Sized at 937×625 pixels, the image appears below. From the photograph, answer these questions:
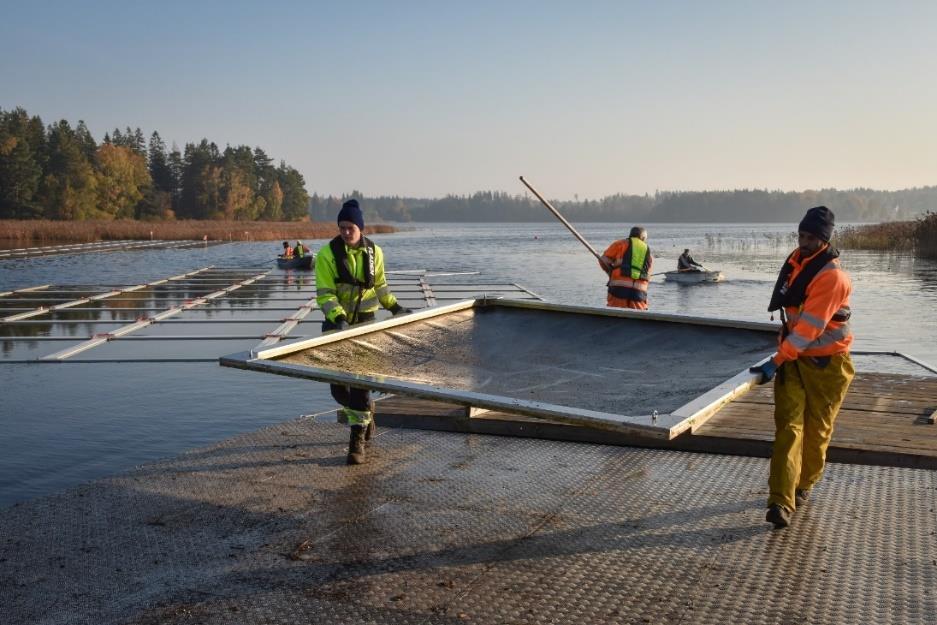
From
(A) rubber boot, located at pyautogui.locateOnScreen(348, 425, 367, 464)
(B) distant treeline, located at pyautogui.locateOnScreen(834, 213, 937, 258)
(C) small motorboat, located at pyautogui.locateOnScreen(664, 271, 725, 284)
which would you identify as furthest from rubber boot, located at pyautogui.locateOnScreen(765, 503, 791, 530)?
(B) distant treeline, located at pyautogui.locateOnScreen(834, 213, 937, 258)

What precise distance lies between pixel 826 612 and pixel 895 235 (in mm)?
44183

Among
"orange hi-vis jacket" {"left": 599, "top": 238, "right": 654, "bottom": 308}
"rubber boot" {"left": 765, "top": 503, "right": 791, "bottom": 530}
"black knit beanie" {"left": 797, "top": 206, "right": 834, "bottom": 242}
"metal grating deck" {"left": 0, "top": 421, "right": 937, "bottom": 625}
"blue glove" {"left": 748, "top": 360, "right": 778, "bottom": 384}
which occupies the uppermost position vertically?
"black knit beanie" {"left": 797, "top": 206, "right": 834, "bottom": 242}

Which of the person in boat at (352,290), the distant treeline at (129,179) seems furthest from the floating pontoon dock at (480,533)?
the distant treeline at (129,179)

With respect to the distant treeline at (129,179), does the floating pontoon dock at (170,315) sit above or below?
below

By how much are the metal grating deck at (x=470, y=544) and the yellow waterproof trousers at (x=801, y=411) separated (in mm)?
288

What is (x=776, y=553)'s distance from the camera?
13.4 feet

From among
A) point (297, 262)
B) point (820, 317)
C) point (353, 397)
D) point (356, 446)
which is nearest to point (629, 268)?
point (353, 397)

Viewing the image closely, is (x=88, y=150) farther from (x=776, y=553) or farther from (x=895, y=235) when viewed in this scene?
(x=776, y=553)

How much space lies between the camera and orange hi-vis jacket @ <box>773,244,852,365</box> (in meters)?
4.38

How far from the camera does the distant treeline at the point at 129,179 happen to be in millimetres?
89625

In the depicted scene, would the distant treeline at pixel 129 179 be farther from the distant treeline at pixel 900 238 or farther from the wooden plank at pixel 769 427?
the wooden plank at pixel 769 427

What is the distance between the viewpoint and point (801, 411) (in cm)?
459

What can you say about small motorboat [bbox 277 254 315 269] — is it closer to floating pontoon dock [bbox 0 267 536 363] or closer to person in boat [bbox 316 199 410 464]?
floating pontoon dock [bbox 0 267 536 363]

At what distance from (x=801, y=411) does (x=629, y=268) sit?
15.4 feet
